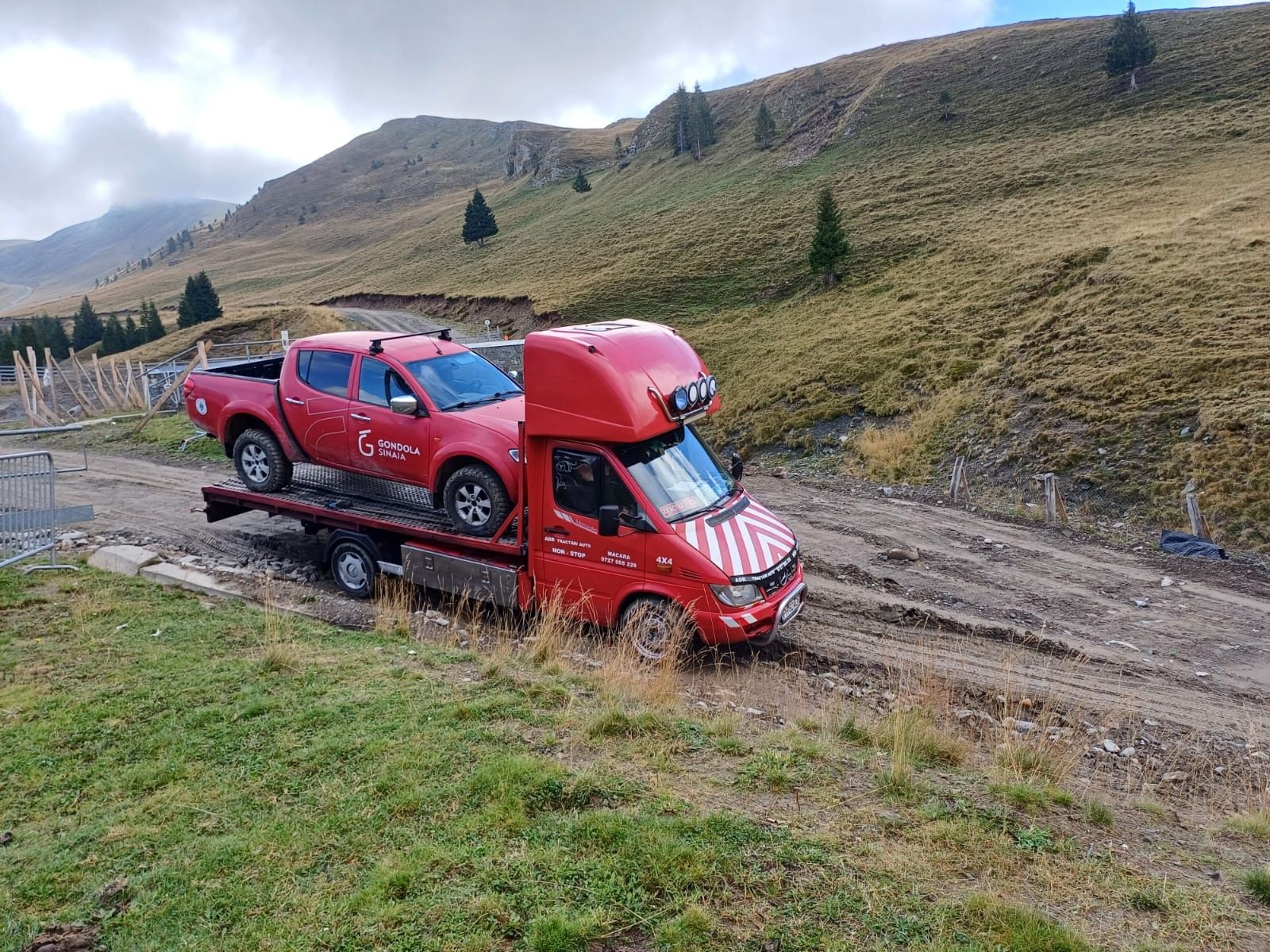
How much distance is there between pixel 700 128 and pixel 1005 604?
3192 inches

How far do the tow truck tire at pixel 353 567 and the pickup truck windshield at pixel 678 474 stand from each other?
365 cm

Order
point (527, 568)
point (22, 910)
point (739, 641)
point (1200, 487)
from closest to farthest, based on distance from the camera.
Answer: point (22, 910) → point (739, 641) → point (527, 568) → point (1200, 487)

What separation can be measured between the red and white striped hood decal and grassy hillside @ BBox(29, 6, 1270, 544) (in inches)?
366

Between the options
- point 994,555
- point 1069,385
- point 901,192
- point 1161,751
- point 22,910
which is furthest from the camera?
point 901,192

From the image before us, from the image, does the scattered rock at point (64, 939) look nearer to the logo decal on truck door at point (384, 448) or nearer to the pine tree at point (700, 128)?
the logo decal on truck door at point (384, 448)

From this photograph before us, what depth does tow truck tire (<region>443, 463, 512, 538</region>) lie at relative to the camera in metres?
8.21

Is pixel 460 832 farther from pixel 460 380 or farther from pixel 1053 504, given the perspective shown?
pixel 1053 504

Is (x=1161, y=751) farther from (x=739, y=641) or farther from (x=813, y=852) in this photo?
(x=813, y=852)

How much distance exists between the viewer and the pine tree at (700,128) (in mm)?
79188

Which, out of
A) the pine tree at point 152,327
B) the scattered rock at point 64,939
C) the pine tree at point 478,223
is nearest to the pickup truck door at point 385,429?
the scattered rock at point 64,939

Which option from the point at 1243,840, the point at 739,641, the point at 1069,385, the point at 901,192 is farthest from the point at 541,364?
the point at 901,192

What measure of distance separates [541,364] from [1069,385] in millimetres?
15316

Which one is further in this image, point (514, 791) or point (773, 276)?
point (773, 276)

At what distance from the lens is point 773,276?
38.9 metres
